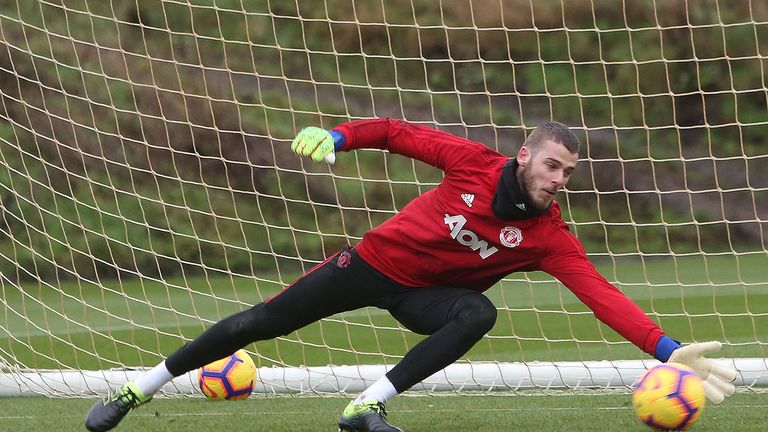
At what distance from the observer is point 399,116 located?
13.4 metres

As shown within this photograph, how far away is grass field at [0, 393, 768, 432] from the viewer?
15.2ft

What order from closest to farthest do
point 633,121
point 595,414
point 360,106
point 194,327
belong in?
1. point 595,414
2. point 194,327
3. point 633,121
4. point 360,106

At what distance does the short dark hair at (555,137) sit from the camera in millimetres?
4211

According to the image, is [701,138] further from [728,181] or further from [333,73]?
[333,73]

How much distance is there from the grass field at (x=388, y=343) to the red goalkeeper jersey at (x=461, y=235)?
61 centimetres

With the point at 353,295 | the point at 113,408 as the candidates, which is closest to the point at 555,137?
the point at 353,295

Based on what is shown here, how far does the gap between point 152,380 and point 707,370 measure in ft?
6.65

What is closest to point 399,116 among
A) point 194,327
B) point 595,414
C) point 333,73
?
point 333,73

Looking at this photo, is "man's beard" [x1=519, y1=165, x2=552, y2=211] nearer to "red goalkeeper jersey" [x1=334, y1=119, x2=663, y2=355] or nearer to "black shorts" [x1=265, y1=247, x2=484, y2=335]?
"red goalkeeper jersey" [x1=334, y1=119, x2=663, y2=355]

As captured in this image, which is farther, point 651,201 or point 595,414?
point 651,201

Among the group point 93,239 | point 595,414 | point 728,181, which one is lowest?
point 728,181

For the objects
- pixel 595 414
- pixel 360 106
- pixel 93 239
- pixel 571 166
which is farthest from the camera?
pixel 360 106

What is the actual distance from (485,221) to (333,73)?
8686 mm

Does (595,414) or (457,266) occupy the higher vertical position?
(457,266)
